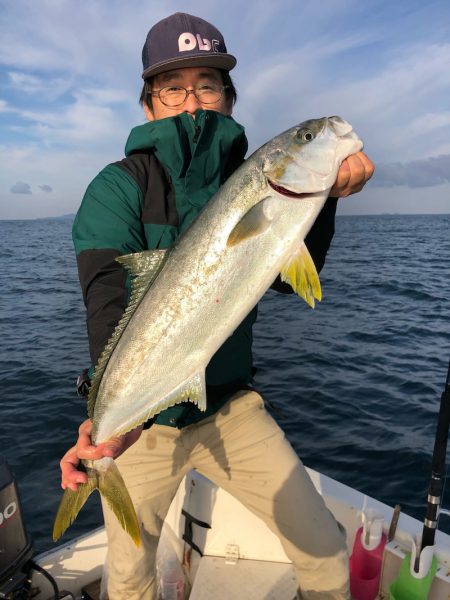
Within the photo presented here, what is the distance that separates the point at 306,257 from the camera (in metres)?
2.99

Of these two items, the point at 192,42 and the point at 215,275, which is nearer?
the point at 215,275

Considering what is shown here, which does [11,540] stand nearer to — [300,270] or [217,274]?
[217,274]

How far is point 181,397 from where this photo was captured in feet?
10.2

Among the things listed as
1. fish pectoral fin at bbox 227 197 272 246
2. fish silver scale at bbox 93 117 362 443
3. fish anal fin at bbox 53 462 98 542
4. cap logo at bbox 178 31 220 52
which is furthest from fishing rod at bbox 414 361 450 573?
cap logo at bbox 178 31 220 52

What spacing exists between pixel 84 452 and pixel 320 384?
10.4m

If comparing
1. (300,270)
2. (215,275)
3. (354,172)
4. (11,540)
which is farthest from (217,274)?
(11,540)

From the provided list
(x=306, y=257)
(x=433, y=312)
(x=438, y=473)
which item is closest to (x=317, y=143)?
Result: (x=306, y=257)

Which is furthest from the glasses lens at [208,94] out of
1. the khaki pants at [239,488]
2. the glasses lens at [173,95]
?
the khaki pants at [239,488]

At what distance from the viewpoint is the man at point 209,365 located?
3809 millimetres

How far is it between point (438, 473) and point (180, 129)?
3683 mm

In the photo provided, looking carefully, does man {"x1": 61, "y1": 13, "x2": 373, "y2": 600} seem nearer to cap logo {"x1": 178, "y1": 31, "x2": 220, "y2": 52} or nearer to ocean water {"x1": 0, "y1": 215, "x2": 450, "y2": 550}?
cap logo {"x1": 178, "y1": 31, "x2": 220, "y2": 52}

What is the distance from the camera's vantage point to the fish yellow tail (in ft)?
10.5

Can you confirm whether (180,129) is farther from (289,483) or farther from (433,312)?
(433,312)

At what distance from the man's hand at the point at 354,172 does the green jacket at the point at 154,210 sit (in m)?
1.25
